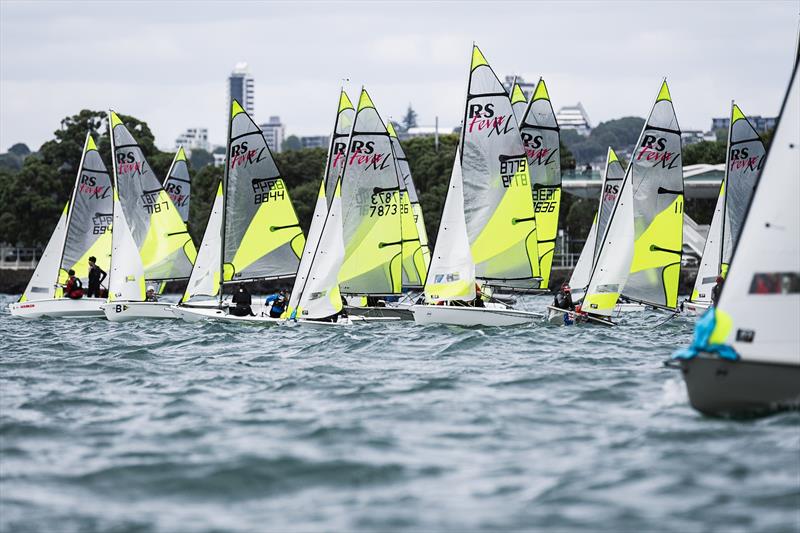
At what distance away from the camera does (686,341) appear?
1047 inches

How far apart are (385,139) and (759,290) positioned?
19610mm

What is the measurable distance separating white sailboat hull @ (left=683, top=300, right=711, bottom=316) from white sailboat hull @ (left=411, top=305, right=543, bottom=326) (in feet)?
32.3

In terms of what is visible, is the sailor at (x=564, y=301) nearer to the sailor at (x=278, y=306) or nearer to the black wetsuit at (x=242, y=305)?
the sailor at (x=278, y=306)

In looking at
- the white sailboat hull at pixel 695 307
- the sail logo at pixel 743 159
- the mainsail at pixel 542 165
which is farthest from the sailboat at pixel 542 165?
the sail logo at pixel 743 159

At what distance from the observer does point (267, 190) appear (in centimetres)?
3619

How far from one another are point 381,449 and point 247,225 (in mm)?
23236

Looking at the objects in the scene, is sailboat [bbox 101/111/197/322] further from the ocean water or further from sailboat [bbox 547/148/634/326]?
the ocean water

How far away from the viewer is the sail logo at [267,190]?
36062mm

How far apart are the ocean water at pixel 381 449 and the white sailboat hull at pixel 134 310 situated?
12799 millimetres

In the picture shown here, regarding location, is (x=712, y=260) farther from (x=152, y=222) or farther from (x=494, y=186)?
(x=152, y=222)

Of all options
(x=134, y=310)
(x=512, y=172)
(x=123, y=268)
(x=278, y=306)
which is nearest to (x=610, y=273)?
(x=512, y=172)

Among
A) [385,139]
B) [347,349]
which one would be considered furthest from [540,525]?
[385,139]

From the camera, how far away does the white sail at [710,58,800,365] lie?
46.9ft

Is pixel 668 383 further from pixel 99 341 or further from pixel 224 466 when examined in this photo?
pixel 99 341
